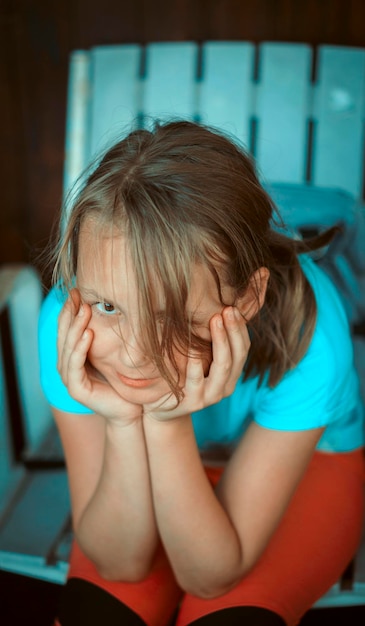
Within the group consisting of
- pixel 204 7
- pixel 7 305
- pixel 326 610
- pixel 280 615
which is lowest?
pixel 326 610

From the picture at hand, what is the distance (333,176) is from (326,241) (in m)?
0.72

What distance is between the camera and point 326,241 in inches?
45.6

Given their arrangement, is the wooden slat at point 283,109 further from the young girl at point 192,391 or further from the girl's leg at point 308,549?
the girl's leg at point 308,549

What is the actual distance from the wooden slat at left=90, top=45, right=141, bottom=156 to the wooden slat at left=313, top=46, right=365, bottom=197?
1.49 ft

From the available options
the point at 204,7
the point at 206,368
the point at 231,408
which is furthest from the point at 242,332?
the point at 204,7

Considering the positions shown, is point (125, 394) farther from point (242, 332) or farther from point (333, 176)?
point (333, 176)

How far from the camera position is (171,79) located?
5.91ft

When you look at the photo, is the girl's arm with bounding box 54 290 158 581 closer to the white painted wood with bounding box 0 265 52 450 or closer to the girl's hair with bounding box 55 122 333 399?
the girl's hair with bounding box 55 122 333 399

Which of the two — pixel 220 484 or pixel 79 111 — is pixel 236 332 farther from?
pixel 79 111

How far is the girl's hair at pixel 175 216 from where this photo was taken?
756 mm

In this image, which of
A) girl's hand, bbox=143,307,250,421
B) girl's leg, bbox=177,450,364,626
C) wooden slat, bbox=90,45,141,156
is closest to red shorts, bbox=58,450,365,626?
girl's leg, bbox=177,450,364,626

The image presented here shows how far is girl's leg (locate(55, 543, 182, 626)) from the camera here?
0.96 m

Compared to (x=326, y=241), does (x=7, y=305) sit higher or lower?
lower

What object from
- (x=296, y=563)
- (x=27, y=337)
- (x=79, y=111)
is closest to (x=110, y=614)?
(x=296, y=563)
